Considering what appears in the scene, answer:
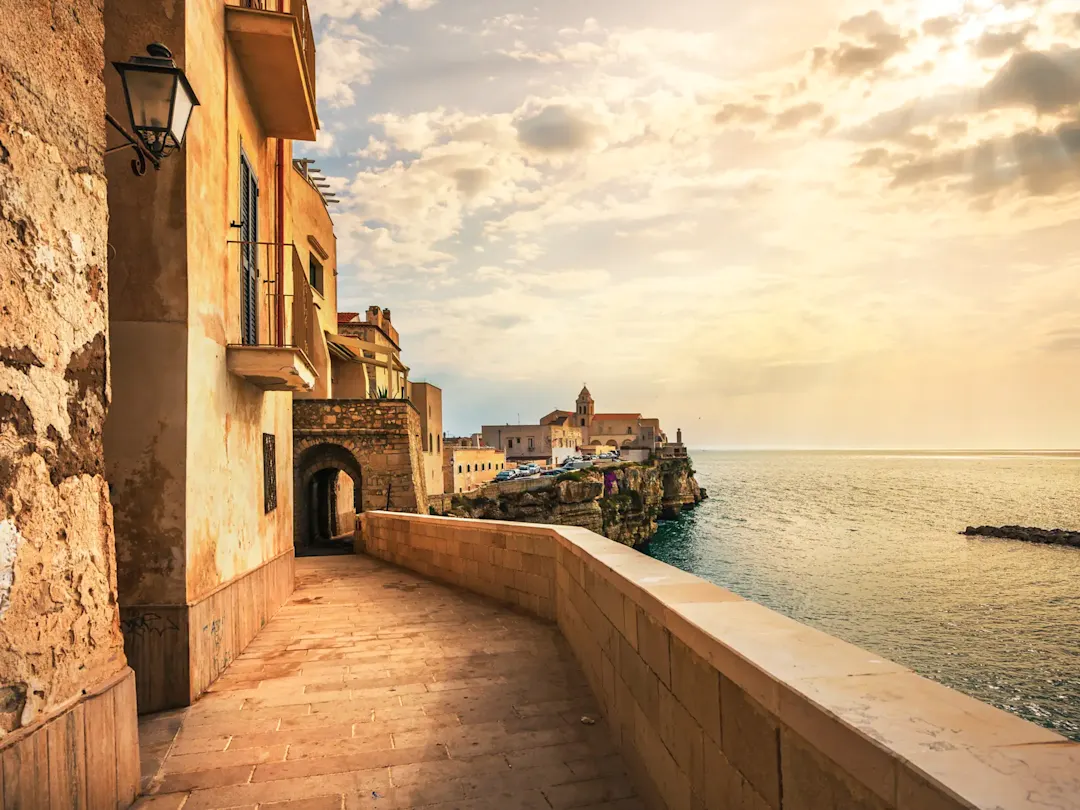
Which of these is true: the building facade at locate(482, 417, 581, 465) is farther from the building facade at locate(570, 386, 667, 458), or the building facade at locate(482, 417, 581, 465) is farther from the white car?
the building facade at locate(570, 386, 667, 458)

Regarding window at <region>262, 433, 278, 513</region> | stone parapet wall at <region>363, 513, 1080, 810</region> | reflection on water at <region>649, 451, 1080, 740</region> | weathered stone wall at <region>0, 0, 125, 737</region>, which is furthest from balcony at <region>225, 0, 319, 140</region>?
reflection on water at <region>649, 451, 1080, 740</region>

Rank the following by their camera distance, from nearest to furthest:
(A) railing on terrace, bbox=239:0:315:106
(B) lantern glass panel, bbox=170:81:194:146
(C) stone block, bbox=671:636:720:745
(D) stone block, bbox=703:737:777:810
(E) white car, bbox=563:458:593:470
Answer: (D) stone block, bbox=703:737:777:810
(C) stone block, bbox=671:636:720:745
(B) lantern glass panel, bbox=170:81:194:146
(A) railing on terrace, bbox=239:0:315:106
(E) white car, bbox=563:458:593:470

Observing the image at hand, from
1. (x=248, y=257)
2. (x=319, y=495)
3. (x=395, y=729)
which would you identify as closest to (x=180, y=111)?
(x=248, y=257)

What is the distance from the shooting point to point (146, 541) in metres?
4.75

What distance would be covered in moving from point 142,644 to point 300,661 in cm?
140

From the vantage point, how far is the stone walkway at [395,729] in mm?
3332

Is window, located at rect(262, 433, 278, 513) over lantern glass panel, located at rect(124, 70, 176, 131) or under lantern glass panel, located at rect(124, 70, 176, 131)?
under

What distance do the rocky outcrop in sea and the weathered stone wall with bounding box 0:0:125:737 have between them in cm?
5347

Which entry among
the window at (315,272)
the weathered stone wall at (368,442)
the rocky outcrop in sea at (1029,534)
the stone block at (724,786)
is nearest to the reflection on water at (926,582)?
the rocky outcrop in sea at (1029,534)

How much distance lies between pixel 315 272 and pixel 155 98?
21645 millimetres

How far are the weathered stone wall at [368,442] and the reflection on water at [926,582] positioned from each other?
13.0 metres

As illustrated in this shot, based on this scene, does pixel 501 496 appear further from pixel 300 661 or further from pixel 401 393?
pixel 300 661

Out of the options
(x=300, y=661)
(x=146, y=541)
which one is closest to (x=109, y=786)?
(x=146, y=541)

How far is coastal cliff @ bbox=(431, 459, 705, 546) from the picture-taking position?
128 ft
